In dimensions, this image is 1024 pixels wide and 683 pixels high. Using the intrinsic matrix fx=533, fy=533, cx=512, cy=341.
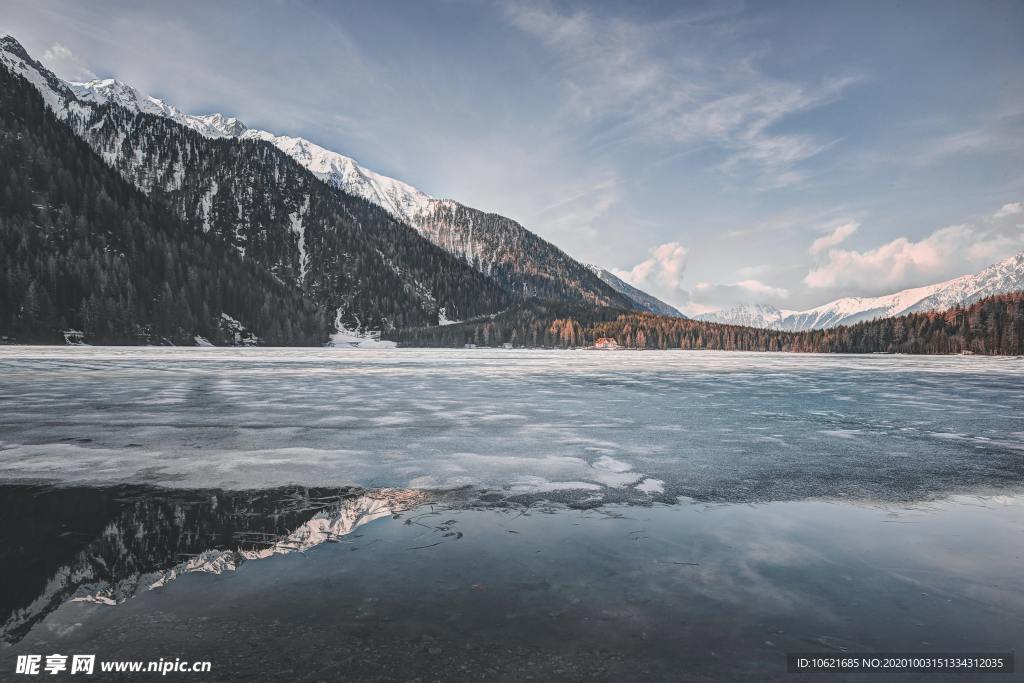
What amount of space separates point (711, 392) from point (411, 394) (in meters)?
15.5

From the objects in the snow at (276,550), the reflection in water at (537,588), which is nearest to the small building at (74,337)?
the reflection in water at (537,588)

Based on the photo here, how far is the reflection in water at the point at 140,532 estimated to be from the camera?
5422mm

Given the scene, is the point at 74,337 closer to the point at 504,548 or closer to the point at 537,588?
the point at 504,548

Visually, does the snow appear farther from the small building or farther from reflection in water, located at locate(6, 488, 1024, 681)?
the small building

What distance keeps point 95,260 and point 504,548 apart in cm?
17336

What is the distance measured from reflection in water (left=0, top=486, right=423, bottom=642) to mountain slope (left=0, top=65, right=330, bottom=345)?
147 metres

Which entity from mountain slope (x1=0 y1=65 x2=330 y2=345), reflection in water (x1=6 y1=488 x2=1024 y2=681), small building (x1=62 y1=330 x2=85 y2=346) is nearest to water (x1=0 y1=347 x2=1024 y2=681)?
reflection in water (x1=6 y1=488 x2=1024 y2=681)

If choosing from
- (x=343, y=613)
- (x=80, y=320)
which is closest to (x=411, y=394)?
(x=343, y=613)

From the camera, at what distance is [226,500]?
27.5 feet

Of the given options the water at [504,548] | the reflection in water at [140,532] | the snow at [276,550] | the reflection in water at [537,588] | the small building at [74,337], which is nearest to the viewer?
the reflection in water at [537,588]

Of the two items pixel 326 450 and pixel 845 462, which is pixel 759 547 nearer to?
pixel 845 462

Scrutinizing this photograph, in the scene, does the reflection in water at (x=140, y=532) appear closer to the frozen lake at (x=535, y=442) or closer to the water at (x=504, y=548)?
the water at (x=504, y=548)

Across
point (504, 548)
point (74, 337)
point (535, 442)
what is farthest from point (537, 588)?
point (74, 337)

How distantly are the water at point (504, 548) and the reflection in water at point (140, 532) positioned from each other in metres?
0.04
